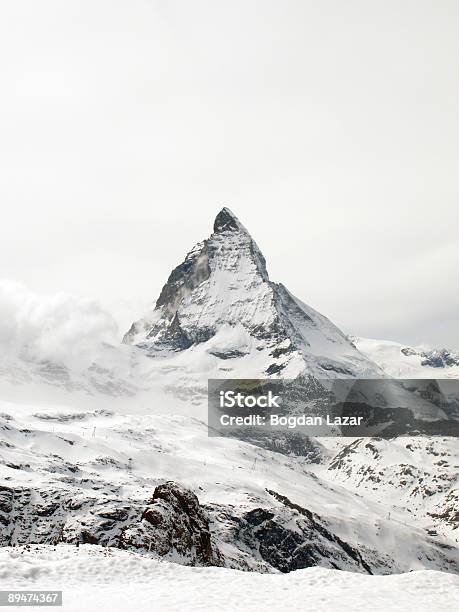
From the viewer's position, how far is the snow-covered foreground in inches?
974

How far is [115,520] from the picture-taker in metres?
106

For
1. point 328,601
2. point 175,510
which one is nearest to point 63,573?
point 328,601

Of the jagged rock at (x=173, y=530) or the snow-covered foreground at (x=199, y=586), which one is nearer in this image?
the snow-covered foreground at (x=199, y=586)

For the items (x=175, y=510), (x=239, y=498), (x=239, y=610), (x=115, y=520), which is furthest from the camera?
(x=239, y=498)

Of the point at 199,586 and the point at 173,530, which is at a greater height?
the point at 199,586

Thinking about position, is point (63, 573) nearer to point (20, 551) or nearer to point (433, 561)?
point (20, 551)

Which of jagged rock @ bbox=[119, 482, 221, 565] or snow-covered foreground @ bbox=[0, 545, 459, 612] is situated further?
jagged rock @ bbox=[119, 482, 221, 565]

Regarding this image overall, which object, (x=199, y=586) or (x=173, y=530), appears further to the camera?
(x=173, y=530)

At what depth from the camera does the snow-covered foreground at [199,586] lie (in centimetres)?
2475

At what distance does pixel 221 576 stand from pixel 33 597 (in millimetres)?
9717

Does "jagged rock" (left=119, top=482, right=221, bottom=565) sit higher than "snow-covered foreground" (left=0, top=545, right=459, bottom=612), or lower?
lower

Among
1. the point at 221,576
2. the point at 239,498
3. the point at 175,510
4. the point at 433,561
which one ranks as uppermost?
the point at 221,576

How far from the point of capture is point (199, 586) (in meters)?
27.5

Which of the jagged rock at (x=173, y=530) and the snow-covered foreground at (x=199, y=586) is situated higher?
the snow-covered foreground at (x=199, y=586)
